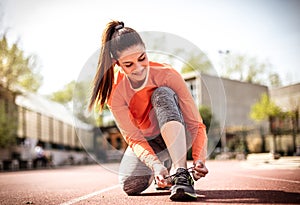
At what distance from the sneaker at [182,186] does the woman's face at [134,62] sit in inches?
31.6

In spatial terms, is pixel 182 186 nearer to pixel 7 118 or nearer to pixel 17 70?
pixel 17 70

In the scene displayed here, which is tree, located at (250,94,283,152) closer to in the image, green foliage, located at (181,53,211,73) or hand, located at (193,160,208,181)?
green foliage, located at (181,53,211,73)

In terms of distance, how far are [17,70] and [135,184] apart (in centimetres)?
1765

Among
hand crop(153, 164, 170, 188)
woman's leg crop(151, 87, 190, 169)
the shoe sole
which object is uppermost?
woman's leg crop(151, 87, 190, 169)

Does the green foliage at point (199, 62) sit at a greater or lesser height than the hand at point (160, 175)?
greater

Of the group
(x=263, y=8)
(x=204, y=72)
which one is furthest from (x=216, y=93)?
(x=263, y=8)

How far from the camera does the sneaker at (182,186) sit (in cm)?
255

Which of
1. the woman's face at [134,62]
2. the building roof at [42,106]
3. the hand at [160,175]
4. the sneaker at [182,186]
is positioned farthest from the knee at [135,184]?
the building roof at [42,106]

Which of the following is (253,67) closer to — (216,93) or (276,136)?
(276,136)

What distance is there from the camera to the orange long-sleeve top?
300cm

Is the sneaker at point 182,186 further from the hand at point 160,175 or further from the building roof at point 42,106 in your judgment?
the building roof at point 42,106

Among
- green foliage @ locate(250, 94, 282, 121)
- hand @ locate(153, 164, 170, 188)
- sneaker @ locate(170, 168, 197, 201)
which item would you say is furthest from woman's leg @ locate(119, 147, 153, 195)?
green foliage @ locate(250, 94, 282, 121)

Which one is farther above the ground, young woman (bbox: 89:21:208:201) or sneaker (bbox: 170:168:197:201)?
young woman (bbox: 89:21:208:201)

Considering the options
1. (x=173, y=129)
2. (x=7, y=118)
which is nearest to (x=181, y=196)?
(x=173, y=129)
